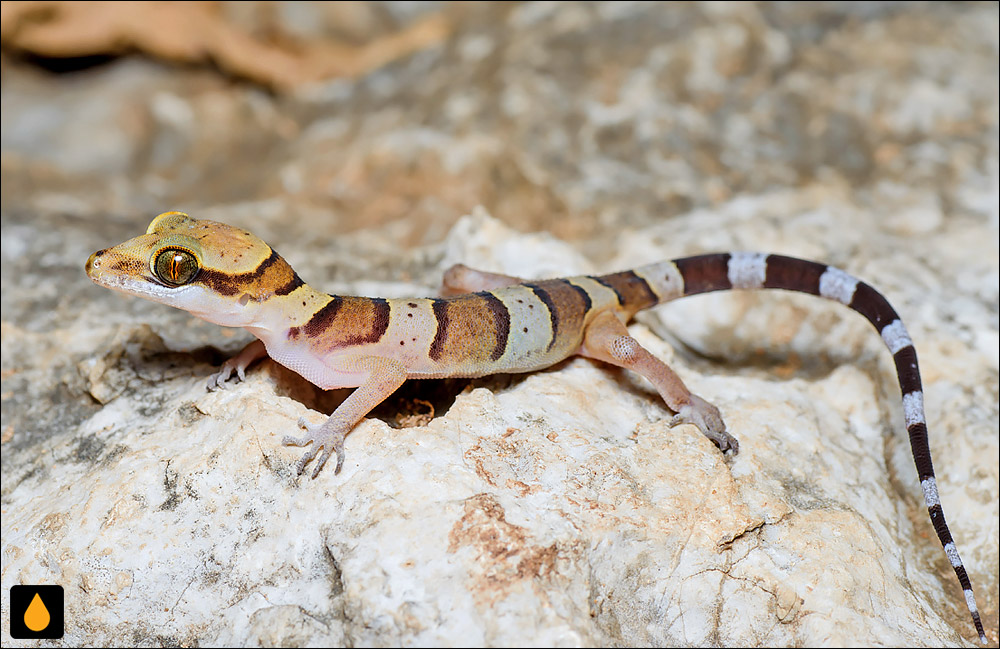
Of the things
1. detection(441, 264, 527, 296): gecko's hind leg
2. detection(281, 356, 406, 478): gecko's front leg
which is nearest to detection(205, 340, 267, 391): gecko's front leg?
detection(281, 356, 406, 478): gecko's front leg

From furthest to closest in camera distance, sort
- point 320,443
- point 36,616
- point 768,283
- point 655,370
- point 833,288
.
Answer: point 768,283
point 833,288
point 655,370
point 320,443
point 36,616

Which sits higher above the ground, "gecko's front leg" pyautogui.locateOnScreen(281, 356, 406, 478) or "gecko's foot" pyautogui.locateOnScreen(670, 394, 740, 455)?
"gecko's foot" pyautogui.locateOnScreen(670, 394, 740, 455)

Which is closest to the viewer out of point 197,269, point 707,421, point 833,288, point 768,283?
point 197,269

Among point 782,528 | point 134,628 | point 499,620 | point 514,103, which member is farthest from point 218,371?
point 514,103

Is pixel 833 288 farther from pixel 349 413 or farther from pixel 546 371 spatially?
pixel 349 413

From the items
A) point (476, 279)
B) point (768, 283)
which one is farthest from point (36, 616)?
point (768, 283)

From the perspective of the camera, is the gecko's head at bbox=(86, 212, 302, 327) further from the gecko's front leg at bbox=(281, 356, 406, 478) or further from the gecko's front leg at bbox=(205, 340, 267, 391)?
the gecko's front leg at bbox=(281, 356, 406, 478)
